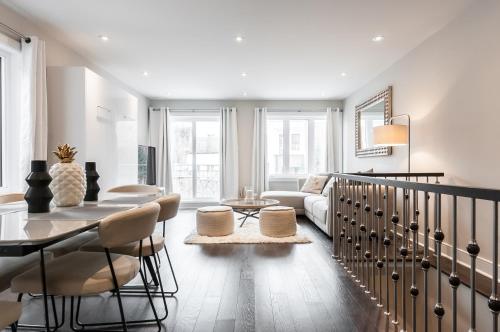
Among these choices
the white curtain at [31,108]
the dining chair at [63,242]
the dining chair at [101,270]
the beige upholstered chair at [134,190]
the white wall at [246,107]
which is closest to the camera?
the dining chair at [101,270]

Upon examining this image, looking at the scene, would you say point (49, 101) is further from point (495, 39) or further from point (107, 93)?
point (495, 39)

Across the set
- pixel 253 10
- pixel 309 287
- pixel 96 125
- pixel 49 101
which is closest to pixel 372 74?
pixel 253 10

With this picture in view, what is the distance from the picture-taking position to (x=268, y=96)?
22.7 ft

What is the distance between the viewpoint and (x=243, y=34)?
11.9 feet

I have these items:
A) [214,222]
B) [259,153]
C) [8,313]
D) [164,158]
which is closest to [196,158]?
[164,158]

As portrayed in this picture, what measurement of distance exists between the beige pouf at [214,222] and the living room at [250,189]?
0.03 metres

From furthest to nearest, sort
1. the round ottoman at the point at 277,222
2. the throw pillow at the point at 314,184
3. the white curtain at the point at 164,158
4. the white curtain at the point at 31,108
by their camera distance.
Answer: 1. the white curtain at the point at 164,158
2. the throw pillow at the point at 314,184
3. the round ottoman at the point at 277,222
4. the white curtain at the point at 31,108

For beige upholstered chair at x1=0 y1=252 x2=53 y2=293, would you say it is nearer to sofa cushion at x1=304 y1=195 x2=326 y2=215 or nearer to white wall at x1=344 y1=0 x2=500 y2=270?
white wall at x1=344 y1=0 x2=500 y2=270

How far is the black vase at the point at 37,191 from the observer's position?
1.72 m

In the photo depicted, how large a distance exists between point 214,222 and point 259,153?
311cm

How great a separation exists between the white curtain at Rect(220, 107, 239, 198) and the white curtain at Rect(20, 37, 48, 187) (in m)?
4.23

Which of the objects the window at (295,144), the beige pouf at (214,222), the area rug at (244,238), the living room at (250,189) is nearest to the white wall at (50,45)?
the living room at (250,189)

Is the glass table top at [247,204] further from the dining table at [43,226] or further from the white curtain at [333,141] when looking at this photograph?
the dining table at [43,226]

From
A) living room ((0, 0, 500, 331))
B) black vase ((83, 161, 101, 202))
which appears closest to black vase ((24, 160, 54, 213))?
living room ((0, 0, 500, 331))
